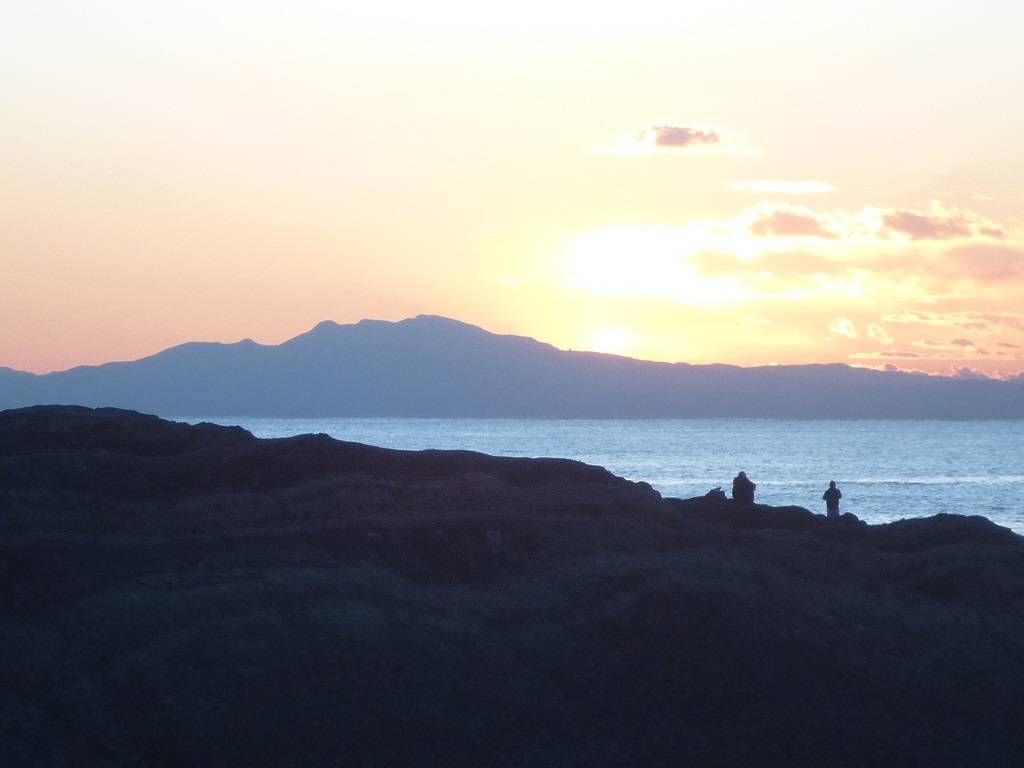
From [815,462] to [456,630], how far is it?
309 feet

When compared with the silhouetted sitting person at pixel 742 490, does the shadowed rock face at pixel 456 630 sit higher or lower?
lower

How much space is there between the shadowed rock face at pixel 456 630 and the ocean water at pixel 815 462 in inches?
1453

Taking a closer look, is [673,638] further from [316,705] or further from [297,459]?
[297,459]

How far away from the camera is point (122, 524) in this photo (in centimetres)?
1977

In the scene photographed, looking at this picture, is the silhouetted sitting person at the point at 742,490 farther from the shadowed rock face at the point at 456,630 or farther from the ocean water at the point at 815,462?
the ocean water at the point at 815,462

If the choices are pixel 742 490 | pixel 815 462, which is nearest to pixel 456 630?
pixel 742 490

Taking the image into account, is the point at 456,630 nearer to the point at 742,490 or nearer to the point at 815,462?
the point at 742,490

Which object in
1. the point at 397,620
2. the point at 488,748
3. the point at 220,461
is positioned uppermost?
the point at 220,461

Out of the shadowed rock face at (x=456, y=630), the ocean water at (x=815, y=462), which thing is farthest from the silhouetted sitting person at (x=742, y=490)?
the ocean water at (x=815, y=462)

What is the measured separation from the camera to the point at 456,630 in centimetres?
1695

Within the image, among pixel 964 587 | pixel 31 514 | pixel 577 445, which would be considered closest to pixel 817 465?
pixel 577 445

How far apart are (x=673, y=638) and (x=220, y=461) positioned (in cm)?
1035

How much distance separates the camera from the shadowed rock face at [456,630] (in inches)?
577

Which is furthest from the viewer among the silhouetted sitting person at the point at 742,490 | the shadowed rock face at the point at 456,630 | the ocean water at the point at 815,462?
the ocean water at the point at 815,462
